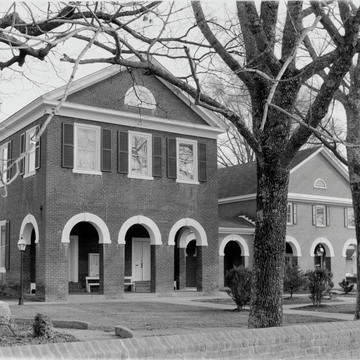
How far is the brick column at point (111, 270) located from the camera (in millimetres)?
25484

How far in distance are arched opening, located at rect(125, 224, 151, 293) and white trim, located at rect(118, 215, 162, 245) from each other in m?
2.29

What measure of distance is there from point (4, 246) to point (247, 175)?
16.4 metres

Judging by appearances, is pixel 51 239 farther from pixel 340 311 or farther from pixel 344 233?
pixel 344 233

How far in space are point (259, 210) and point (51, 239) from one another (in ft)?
49.3

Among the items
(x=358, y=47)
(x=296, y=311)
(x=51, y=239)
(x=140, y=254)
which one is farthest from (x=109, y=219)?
(x=358, y=47)

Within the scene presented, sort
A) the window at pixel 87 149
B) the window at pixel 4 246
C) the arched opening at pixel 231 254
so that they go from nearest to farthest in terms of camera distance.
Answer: the window at pixel 87 149, the window at pixel 4 246, the arched opening at pixel 231 254

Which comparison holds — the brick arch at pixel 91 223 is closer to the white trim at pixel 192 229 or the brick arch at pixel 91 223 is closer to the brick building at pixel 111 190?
the brick building at pixel 111 190

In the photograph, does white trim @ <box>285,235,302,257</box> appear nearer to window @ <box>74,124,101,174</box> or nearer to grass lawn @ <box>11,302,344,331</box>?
window @ <box>74,124,101,174</box>

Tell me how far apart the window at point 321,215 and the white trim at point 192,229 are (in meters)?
11.5

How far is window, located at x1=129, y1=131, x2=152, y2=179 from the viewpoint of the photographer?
26906 millimetres

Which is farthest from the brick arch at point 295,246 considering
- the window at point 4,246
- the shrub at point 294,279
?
the window at point 4,246

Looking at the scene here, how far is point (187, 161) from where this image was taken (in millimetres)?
28703

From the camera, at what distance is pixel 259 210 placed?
35.2 feet

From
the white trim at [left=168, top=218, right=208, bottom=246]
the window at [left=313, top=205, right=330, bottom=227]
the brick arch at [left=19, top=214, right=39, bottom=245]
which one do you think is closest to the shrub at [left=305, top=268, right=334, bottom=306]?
the white trim at [left=168, top=218, right=208, bottom=246]
